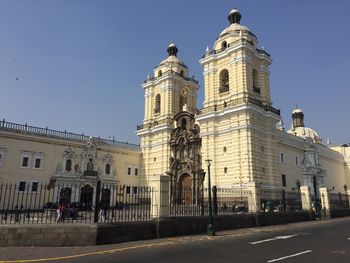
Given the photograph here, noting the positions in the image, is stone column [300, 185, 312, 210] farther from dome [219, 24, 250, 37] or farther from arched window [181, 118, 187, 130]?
dome [219, 24, 250, 37]

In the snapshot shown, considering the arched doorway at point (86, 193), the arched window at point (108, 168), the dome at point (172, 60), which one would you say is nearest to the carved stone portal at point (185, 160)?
the arched window at point (108, 168)

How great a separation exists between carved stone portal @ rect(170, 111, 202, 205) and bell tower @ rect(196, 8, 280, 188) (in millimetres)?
2130

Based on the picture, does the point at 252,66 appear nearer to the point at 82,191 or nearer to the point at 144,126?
the point at 144,126

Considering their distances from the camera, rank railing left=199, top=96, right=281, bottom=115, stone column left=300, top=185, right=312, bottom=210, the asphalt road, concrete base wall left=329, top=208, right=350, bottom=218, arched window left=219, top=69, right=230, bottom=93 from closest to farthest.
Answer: the asphalt road → stone column left=300, top=185, right=312, bottom=210 → concrete base wall left=329, top=208, right=350, bottom=218 → railing left=199, top=96, right=281, bottom=115 → arched window left=219, top=69, right=230, bottom=93

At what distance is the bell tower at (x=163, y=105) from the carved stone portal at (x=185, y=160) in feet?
4.26

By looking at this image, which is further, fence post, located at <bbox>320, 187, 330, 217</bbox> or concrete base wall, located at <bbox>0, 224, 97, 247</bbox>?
fence post, located at <bbox>320, 187, 330, 217</bbox>

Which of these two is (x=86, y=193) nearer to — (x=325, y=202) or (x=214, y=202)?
(x=214, y=202)

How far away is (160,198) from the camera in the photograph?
1423 cm

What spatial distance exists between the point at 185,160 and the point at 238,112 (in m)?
8.98

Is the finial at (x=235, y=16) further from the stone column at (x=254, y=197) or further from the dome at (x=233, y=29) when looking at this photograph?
the stone column at (x=254, y=197)

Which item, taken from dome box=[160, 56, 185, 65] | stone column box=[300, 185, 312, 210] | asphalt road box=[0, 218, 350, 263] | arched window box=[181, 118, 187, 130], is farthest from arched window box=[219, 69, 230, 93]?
asphalt road box=[0, 218, 350, 263]

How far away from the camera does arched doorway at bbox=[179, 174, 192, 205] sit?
34.5 meters

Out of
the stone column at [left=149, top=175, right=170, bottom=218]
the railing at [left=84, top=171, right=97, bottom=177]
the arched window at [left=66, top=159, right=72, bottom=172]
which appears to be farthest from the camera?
the railing at [left=84, top=171, right=97, bottom=177]

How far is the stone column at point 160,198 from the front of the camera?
46.9ft
